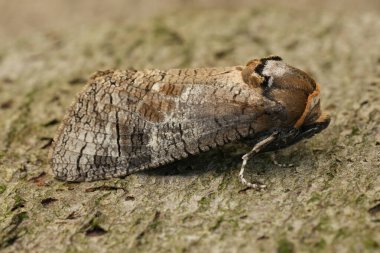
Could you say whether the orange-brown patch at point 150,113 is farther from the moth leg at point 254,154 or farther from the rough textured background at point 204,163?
the moth leg at point 254,154

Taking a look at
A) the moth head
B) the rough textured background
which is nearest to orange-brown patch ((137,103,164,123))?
the rough textured background

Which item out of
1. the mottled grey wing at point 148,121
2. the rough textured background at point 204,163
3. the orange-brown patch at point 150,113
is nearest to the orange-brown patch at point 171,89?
the mottled grey wing at point 148,121

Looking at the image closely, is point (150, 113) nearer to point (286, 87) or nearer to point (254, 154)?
point (254, 154)

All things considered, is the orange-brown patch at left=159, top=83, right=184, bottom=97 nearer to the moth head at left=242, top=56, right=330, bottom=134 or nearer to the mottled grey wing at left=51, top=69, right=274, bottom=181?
the mottled grey wing at left=51, top=69, right=274, bottom=181

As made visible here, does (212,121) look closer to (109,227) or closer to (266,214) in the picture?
(266,214)

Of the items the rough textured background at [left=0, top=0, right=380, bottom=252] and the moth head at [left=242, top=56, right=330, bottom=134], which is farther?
the moth head at [left=242, top=56, right=330, bottom=134]

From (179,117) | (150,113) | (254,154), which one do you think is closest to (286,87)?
(254,154)

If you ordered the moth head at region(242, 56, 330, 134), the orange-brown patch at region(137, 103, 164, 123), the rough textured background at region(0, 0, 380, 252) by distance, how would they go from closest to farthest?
the rough textured background at region(0, 0, 380, 252) → the moth head at region(242, 56, 330, 134) → the orange-brown patch at region(137, 103, 164, 123)
